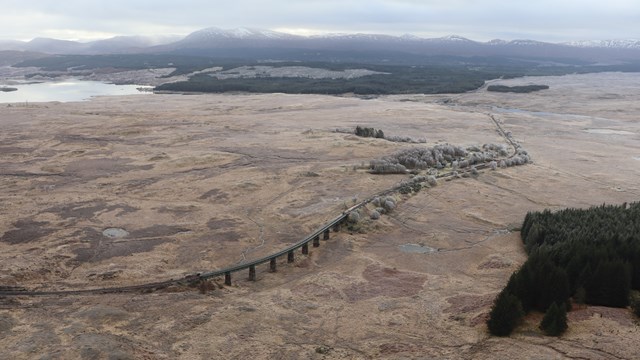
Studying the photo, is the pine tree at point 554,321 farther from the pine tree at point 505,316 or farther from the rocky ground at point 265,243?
the pine tree at point 505,316

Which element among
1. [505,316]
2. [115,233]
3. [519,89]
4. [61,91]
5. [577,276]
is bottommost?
[115,233]

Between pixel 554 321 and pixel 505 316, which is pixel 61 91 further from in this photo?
pixel 554 321

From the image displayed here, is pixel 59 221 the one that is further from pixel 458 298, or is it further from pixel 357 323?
pixel 458 298

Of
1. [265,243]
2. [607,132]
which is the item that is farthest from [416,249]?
[607,132]

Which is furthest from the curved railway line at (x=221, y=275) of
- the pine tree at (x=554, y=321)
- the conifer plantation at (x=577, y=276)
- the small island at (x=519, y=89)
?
the small island at (x=519, y=89)

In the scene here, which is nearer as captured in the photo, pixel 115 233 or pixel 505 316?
pixel 505 316

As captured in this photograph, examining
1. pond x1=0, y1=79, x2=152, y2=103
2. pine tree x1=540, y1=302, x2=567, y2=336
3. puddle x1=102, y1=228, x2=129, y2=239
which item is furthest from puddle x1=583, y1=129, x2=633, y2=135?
pond x1=0, y1=79, x2=152, y2=103
